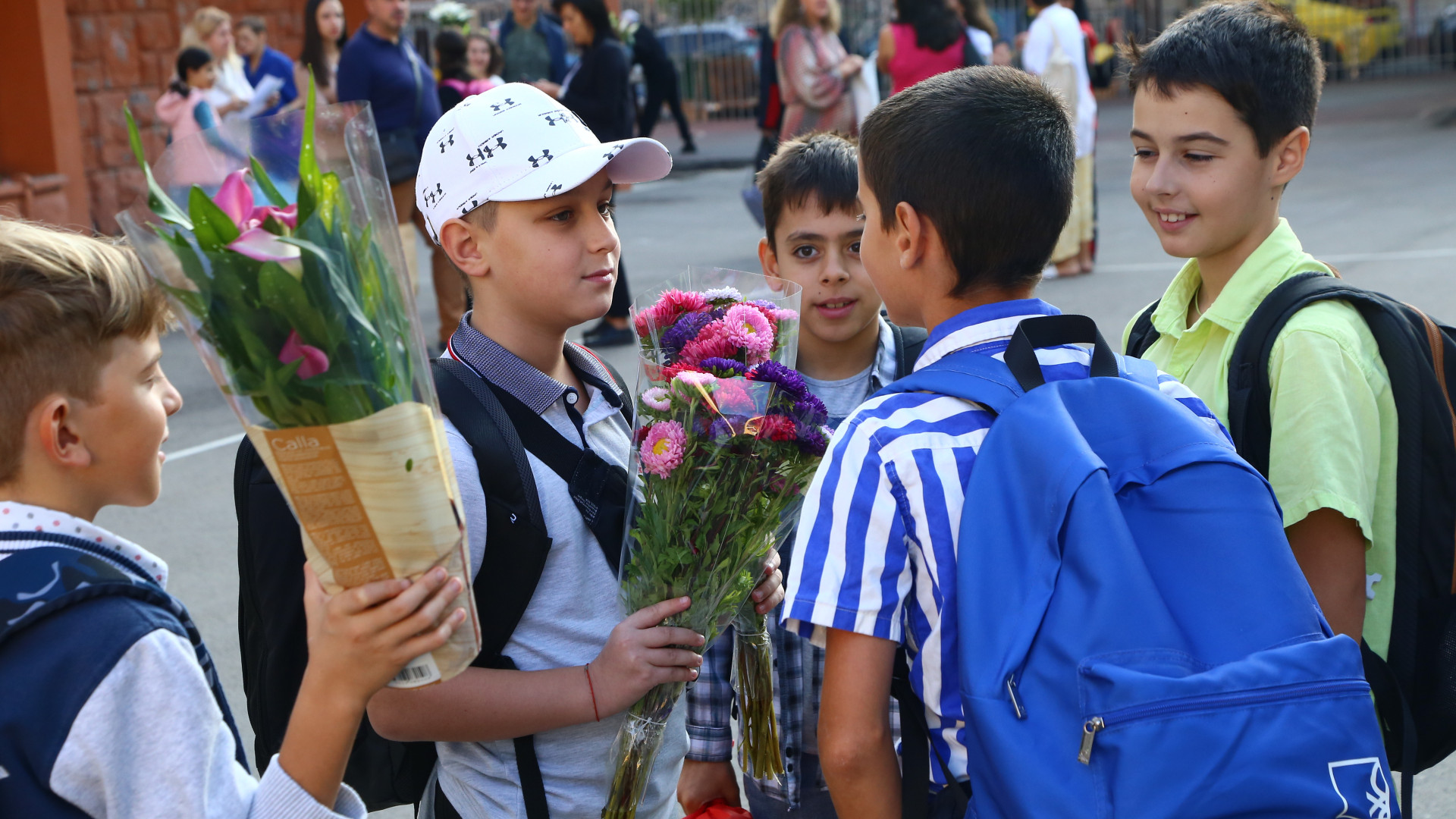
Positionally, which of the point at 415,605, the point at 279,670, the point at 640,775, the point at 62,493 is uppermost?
the point at 62,493

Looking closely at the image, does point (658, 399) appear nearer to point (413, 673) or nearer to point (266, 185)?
point (413, 673)

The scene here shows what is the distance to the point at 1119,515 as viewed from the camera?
58.5 inches

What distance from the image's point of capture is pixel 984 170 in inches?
69.1

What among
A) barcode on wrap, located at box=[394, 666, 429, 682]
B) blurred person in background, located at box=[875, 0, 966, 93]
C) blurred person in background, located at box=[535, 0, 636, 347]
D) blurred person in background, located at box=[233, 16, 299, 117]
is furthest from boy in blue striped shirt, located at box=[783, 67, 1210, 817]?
blurred person in background, located at box=[233, 16, 299, 117]

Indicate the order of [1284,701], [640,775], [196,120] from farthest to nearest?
[196,120] < [640,775] < [1284,701]

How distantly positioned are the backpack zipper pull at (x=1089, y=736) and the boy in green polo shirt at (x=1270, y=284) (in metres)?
0.80

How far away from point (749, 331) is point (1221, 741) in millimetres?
945

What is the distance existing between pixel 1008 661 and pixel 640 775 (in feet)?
2.63

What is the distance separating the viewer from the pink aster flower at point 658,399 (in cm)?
193

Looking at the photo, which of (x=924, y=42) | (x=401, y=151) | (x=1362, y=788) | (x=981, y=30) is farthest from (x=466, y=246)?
(x=981, y=30)

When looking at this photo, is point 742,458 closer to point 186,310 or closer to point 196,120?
point 186,310

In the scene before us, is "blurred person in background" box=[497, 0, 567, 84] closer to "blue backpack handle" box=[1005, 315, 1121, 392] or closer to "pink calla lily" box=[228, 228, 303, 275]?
"blue backpack handle" box=[1005, 315, 1121, 392]

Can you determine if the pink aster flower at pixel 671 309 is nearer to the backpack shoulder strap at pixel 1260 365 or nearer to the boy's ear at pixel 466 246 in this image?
the boy's ear at pixel 466 246

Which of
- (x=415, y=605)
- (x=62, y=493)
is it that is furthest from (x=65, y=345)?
(x=415, y=605)
